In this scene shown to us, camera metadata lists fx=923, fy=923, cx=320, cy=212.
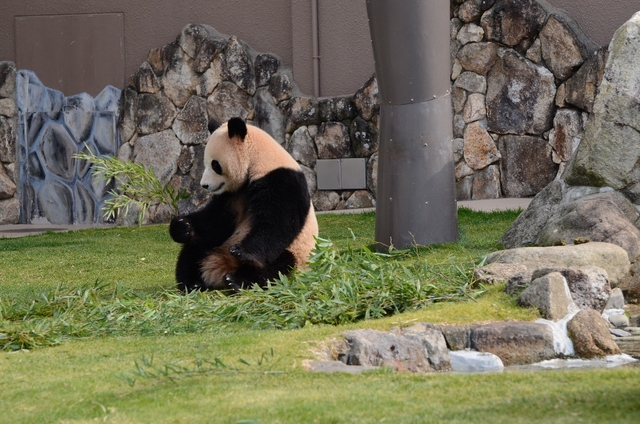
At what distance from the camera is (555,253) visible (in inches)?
197

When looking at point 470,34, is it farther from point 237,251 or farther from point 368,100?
point 237,251

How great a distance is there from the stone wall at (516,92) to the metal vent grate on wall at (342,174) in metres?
1.09

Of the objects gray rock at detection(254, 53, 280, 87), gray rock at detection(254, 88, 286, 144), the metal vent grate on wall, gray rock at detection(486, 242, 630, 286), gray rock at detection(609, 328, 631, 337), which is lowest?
gray rock at detection(609, 328, 631, 337)

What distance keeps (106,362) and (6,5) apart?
918 centimetres

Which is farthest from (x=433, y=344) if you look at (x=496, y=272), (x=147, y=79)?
(x=147, y=79)

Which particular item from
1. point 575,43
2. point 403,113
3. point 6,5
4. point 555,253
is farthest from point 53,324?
point 6,5

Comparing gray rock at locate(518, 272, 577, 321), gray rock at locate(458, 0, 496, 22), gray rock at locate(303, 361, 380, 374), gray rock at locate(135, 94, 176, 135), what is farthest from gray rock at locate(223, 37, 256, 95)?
gray rock at locate(303, 361, 380, 374)

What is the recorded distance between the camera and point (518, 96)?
32.6ft

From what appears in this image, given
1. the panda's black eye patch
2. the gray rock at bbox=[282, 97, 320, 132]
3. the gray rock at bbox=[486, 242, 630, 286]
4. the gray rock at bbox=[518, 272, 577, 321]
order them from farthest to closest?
the gray rock at bbox=[282, 97, 320, 132] → the panda's black eye patch → the gray rock at bbox=[486, 242, 630, 286] → the gray rock at bbox=[518, 272, 577, 321]

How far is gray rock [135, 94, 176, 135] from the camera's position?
36.7 feet

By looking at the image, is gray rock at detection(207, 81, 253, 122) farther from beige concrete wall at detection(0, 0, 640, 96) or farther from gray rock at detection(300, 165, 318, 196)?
gray rock at detection(300, 165, 318, 196)

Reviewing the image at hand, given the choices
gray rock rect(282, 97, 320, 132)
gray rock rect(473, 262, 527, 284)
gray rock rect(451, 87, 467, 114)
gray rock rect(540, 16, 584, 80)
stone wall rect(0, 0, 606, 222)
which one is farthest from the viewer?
gray rock rect(282, 97, 320, 132)

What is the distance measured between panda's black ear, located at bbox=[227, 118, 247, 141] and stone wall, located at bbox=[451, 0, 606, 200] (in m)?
5.05

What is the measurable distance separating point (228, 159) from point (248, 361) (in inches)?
89.1
